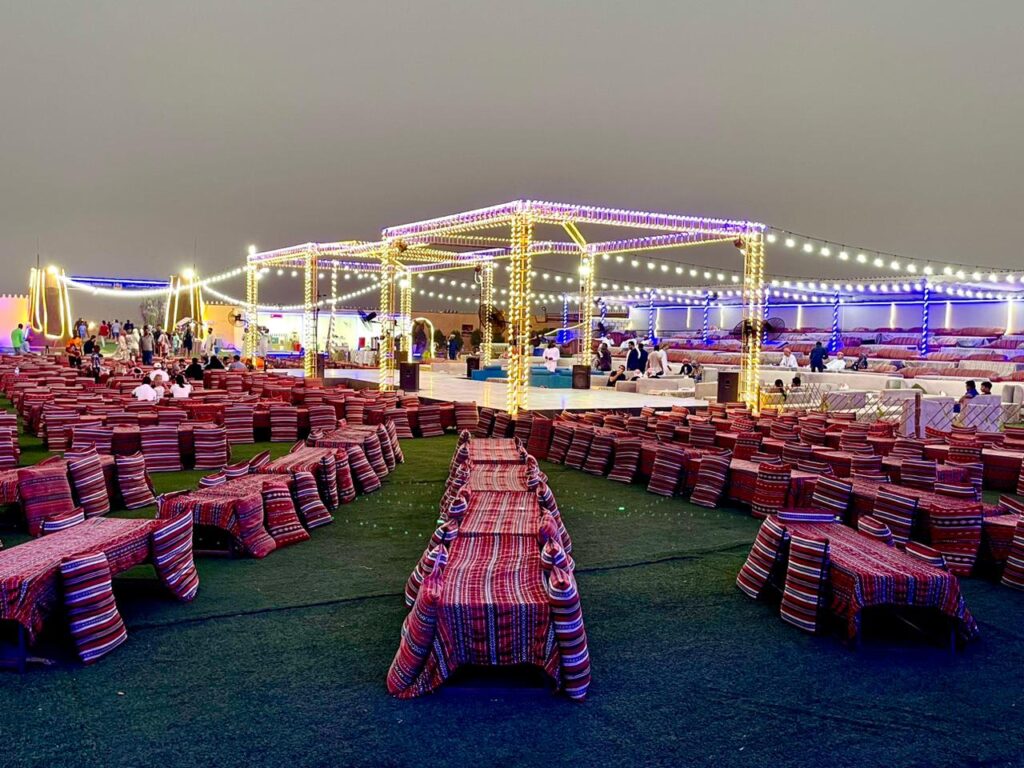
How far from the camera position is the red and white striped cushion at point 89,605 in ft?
14.6

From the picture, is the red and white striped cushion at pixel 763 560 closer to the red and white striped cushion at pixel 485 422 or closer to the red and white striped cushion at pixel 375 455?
the red and white striped cushion at pixel 375 455

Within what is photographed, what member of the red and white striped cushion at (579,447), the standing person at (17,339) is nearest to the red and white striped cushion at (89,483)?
the red and white striped cushion at (579,447)

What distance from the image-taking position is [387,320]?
21141 millimetres

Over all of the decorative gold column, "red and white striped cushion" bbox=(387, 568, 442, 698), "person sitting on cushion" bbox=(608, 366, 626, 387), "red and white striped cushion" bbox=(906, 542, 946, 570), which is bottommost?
"red and white striped cushion" bbox=(387, 568, 442, 698)

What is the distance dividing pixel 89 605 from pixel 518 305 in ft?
34.8

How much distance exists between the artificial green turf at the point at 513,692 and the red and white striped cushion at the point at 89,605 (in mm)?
109

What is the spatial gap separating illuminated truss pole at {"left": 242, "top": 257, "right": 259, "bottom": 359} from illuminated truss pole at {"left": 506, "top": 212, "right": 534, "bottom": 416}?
583 inches

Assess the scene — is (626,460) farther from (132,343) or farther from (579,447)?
(132,343)

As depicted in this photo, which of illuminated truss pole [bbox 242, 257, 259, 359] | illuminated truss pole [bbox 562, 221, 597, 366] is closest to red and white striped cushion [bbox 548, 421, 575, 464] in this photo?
illuminated truss pole [bbox 562, 221, 597, 366]

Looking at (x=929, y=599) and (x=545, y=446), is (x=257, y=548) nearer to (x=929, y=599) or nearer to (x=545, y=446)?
(x=929, y=599)

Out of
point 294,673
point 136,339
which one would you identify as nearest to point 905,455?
point 294,673

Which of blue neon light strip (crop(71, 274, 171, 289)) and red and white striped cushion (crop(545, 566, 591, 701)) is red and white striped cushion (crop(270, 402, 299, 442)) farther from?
blue neon light strip (crop(71, 274, 171, 289))

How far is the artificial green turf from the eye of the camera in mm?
3639

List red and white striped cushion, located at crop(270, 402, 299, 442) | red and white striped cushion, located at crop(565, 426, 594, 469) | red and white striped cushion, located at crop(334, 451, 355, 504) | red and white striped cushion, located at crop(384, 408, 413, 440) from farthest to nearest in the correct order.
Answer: red and white striped cushion, located at crop(384, 408, 413, 440) → red and white striped cushion, located at crop(270, 402, 299, 442) → red and white striped cushion, located at crop(565, 426, 594, 469) → red and white striped cushion, located at crop(334, 451, 355, 504)
